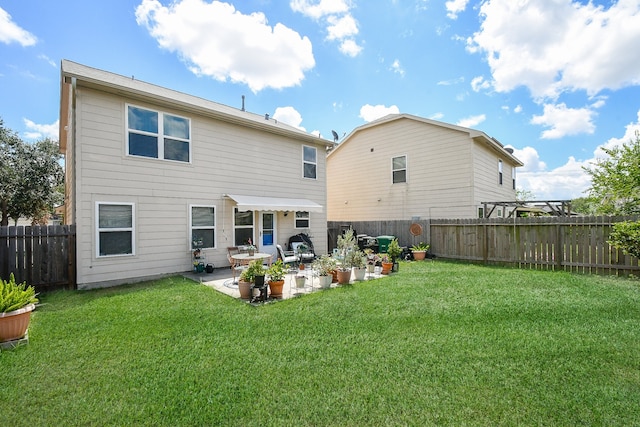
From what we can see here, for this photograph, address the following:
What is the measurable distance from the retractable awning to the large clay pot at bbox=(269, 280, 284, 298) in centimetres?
384

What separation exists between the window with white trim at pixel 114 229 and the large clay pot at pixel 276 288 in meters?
4.90

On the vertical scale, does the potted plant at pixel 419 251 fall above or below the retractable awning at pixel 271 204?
below

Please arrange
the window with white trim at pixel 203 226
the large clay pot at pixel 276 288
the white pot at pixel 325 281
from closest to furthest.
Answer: the large clay pot at pixel 276 288, the white pot at pixel 325 281, the window with white trim at pixel 203 226

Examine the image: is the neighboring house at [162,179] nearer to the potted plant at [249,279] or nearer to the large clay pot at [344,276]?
the potted plant at [249,279]

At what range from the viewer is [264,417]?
2.66m

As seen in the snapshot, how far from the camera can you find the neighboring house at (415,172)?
45.8 feet

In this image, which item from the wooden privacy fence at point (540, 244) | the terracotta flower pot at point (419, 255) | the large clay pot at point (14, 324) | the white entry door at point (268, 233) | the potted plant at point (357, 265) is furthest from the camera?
the terracotta flower pot at point (419, 255)

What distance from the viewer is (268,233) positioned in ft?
38.1

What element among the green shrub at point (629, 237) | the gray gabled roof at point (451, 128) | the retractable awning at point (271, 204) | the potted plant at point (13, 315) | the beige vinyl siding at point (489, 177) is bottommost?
the potted plant at point (13, 315)

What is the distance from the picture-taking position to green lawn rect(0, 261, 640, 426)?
2.71m

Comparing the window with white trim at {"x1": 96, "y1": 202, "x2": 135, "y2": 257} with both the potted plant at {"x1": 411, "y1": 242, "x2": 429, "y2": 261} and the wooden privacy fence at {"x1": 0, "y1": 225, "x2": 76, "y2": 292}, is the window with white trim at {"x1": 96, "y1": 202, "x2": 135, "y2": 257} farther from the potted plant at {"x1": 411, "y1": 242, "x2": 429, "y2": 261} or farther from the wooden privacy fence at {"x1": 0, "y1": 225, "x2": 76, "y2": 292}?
the potted plant at {"x1": 411, "y1": 242, "x2": 429, "y2": 261}

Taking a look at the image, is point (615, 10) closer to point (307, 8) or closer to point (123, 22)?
point (307, 8)

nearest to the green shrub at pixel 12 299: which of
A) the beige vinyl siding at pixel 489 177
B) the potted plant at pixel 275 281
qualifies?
the potted plant at pixel 275 281

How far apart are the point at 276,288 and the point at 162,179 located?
5549 millimetres
